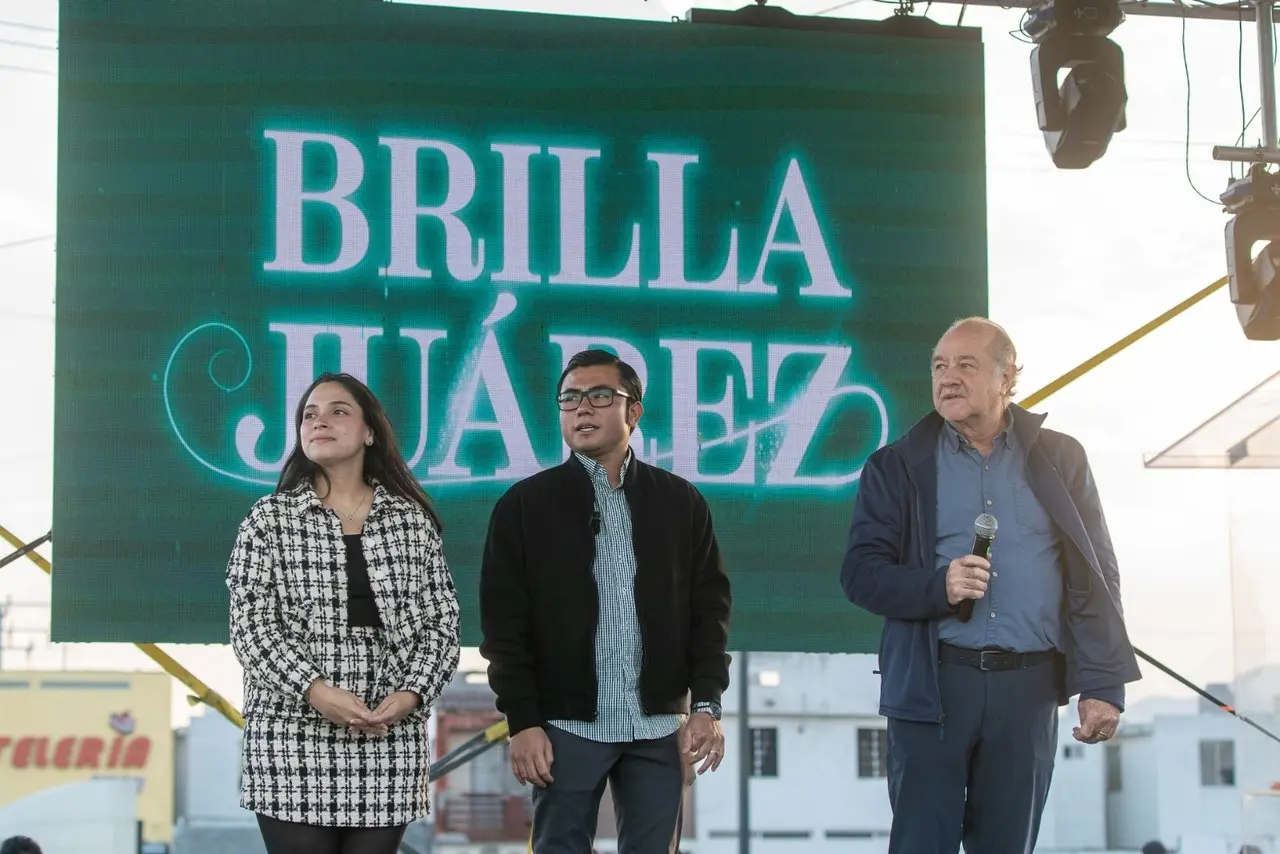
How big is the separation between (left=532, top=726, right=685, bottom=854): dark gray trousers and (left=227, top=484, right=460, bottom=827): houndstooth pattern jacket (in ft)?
0.80

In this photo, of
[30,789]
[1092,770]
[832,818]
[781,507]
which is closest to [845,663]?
[832,818]

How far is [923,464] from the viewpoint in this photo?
3406 mm

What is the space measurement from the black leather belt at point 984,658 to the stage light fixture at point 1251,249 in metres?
2.97

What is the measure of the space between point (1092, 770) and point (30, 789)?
2608 cm

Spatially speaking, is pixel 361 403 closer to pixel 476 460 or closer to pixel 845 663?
pixel 476 460

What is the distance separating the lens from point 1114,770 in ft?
141

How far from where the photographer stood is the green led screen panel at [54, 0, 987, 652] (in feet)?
15.7

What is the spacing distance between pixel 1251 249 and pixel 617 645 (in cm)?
339

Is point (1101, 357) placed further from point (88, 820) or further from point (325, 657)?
point (88, 820)

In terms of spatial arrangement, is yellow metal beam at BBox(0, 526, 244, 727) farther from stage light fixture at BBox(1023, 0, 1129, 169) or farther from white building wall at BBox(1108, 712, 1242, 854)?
white building wall at BBox(1108, 712, 1242, 854)

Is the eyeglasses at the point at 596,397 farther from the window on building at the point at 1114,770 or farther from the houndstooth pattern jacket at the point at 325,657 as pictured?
the window on building at the point at 1114,770

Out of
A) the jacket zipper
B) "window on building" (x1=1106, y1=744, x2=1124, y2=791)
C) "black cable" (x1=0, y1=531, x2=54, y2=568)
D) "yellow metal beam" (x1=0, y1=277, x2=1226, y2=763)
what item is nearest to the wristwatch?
the jacket zipper

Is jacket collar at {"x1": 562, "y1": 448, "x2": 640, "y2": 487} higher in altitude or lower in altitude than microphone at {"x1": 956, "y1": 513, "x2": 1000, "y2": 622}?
higher

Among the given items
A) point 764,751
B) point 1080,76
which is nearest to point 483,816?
point 764,751
